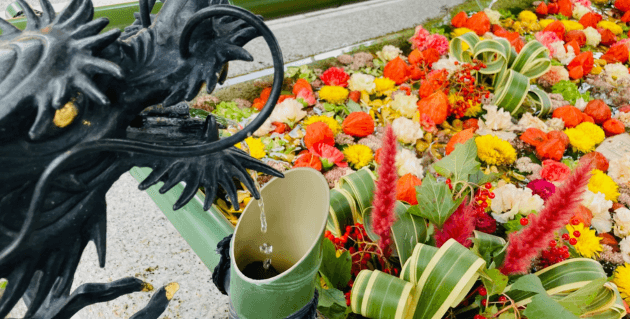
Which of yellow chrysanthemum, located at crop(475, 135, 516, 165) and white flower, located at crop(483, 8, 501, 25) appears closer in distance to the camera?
yellow chrysanthemum, located at crop(475, 135, 516, 165)

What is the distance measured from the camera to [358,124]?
152 cm

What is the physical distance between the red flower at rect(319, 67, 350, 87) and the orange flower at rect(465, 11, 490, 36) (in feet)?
3.15

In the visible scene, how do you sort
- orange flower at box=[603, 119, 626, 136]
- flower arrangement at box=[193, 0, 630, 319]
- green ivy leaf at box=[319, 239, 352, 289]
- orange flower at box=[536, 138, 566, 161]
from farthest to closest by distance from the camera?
1. orange flower at box=[603, 119, 626, 136]
2. orange flower at box=[536, 138, 566, 161]
3. green ivy leaf at box=[319, 239, 352, 289]
4. flower arrangement at box=[193, 0, 630, 319]

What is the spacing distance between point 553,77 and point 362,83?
0.99 meters

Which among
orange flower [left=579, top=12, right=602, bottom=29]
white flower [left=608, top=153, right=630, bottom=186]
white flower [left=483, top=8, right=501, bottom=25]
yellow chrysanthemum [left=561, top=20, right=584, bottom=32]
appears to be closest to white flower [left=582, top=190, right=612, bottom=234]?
white flower [left=608, top=153, right=630, bottom=186]

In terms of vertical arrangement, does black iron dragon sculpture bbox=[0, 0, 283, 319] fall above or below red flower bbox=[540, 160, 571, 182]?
above

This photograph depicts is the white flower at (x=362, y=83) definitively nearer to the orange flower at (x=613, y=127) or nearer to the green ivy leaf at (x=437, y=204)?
the green ivy leaf at (x=437, y=204)

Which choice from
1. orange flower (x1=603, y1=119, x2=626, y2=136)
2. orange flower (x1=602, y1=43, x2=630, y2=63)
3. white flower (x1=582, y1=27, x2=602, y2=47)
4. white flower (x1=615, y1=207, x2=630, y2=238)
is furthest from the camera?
white flower (x1=582, y1=27, x2=602, y2=47)

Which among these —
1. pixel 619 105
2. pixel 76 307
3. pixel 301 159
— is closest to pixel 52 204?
pixel 76 307

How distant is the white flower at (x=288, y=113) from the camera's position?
61.3 inches

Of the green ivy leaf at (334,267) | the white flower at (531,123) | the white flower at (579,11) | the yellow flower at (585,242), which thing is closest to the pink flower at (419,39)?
the white flower at (531,123)

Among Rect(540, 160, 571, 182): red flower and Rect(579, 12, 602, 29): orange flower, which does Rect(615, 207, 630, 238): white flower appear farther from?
Rect(579, 12, 602, 29): orange flower

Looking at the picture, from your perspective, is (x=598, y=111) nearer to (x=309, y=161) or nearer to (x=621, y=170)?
(x=621, y=170)

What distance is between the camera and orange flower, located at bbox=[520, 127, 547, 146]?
1.58 metres
